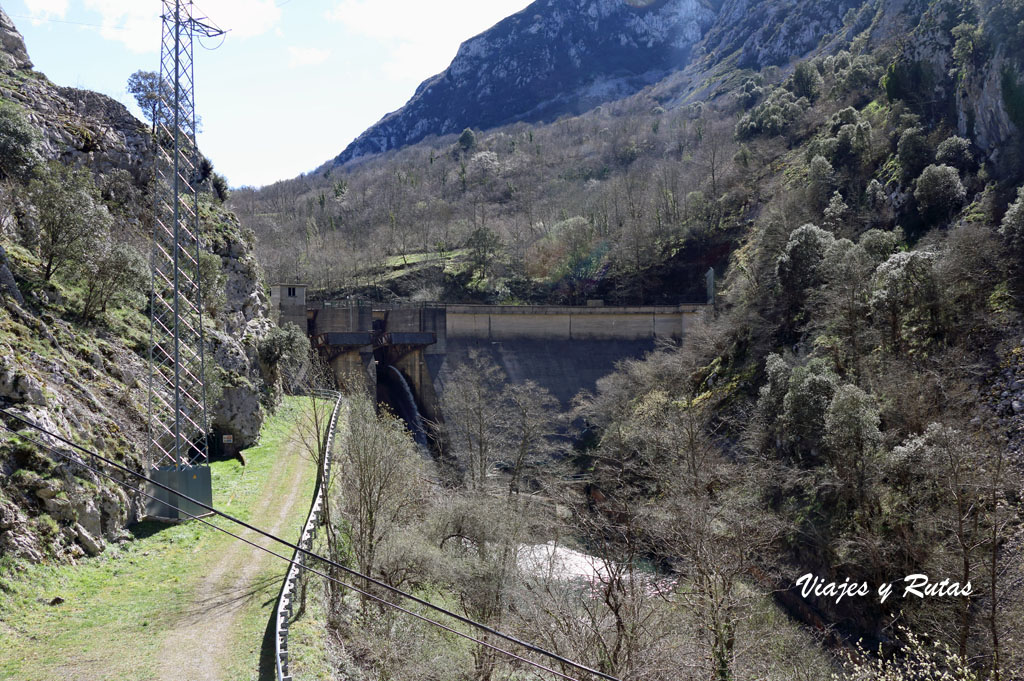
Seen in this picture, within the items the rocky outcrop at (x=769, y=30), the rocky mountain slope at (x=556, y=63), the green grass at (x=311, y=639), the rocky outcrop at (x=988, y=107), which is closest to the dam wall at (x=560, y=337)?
the rocky outcrop at (x=988, y=107)

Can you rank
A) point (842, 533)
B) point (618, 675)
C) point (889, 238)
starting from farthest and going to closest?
point (889, 238), point (842, 533), point (618, 675)

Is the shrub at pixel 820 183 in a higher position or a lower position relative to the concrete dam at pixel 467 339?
higher

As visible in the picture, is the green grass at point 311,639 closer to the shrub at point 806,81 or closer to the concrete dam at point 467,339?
the concrete dam at point 467,339

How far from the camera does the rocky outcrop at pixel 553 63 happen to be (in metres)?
166

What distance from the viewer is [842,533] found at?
67.1 ft

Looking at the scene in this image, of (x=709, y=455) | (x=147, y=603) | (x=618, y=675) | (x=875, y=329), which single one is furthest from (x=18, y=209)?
(x=875, y=329)

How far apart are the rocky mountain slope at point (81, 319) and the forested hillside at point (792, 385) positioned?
245 inches

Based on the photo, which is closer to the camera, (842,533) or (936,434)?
(936,434)

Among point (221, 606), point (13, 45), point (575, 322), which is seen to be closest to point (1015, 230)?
point (575, 322)

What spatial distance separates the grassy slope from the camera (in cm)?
962

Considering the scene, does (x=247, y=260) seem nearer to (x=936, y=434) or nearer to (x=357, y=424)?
(x=357, y=424)

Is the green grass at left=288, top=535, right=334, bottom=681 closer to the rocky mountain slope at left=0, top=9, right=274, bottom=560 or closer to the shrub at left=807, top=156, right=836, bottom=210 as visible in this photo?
the rocky mountain slope at left=0, top=9, right=274, bottom=560

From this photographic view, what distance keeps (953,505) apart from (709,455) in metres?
9.72

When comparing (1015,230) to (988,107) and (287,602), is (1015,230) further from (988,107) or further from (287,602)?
(287,602)
